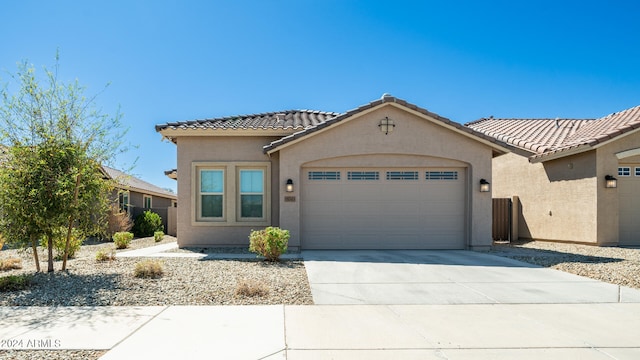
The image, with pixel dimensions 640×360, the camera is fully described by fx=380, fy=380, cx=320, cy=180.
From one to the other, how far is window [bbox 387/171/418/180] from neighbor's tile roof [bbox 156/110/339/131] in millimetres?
3258

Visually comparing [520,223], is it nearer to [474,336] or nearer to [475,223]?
[475,223]

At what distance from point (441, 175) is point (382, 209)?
217cm

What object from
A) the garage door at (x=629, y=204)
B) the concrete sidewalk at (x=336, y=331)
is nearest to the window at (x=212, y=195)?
the concrete sidewalk at (x=336, y=331)

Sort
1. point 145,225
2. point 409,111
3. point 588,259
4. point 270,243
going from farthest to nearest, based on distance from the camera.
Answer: point 145,225
point 409,111
point 588,259
point 270,243

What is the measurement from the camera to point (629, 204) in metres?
13.2

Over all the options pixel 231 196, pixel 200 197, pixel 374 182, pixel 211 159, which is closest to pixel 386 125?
pixel 374 182

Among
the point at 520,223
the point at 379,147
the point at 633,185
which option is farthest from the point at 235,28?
the point at 633,185

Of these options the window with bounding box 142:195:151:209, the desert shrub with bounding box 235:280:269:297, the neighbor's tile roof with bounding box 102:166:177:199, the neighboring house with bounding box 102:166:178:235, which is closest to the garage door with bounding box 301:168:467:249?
the neighbor's tile roof with bounding box 102:166:177:199

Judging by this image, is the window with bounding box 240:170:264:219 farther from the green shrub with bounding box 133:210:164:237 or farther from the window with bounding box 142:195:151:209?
the window with bounding box 142:195:151:209

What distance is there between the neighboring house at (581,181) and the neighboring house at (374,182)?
2.53m

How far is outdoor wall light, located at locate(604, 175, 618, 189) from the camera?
12672mm

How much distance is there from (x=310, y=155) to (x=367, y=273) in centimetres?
451

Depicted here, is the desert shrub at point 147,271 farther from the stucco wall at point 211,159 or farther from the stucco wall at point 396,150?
the stucco wall at point 211,159

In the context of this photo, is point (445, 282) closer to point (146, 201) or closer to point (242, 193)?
point (242, 193)
